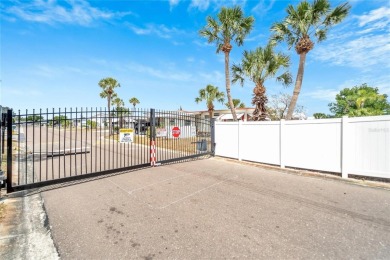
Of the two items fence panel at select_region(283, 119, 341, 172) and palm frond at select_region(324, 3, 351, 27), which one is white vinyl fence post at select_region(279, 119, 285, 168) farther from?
palm frond at select_region(324, 3, 351, 27)

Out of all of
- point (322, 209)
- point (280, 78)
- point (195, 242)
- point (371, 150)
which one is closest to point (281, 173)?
point (371, 150)

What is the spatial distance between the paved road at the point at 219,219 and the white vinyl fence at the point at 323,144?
35.4 inches

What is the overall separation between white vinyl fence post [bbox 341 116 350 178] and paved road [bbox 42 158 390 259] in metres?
0.73

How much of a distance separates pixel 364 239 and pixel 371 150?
13.5 feet

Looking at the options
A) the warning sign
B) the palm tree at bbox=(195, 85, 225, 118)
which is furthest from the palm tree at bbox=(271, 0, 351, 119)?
the palm tree at bbox=(195, 85, 225, 118)

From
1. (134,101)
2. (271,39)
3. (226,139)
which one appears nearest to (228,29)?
(271,39)

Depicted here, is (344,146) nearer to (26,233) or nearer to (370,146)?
(370,146)

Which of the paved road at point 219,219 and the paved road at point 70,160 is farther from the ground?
the paved road at point 70,160

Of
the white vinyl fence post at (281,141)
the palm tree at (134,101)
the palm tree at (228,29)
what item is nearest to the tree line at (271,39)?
the palm tree at (228,29)

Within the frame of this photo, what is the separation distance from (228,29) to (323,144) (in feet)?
39.5

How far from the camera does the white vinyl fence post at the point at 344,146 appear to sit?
661cm

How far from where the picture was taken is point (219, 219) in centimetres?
396

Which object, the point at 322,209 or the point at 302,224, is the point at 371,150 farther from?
the point at 302,224

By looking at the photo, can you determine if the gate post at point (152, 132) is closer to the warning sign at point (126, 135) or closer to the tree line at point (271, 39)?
the warning sign at point (126, 135)
